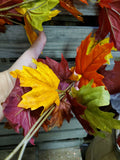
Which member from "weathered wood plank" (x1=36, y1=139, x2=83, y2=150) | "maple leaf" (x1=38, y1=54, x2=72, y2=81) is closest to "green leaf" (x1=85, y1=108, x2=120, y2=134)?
"maple leaf" (x1=38, y1=54, x2=72, y2=81)

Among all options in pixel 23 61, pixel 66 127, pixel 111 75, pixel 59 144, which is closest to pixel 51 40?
pixel 23 61

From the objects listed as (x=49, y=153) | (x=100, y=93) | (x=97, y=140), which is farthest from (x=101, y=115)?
(x=49, y=153)

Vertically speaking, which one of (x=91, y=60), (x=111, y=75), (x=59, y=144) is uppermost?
(x=91, y=60)

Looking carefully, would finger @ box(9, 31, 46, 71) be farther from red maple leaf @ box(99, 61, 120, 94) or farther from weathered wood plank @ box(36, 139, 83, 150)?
weathered wood plank @ box(36, 139, 83, 150)

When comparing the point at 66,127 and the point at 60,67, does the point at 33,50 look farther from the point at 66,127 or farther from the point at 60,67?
the point at 66,127

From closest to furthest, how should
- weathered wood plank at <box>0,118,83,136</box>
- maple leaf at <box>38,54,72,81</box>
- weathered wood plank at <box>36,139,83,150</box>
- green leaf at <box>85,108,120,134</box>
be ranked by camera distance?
green leaf at <box>85,108,120,134</box>
maple leaf at <box>38,54,72,81</box>
weathered wood plank at <box>0,118,83,136</box>
weathered wood plank at <box>36,139,83,150</box>

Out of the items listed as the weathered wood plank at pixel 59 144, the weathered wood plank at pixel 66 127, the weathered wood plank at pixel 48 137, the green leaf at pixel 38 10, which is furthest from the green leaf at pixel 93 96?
the weathered wood plank at pixel 59 144

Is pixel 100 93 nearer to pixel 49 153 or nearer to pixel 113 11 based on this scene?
pixel 113 11
